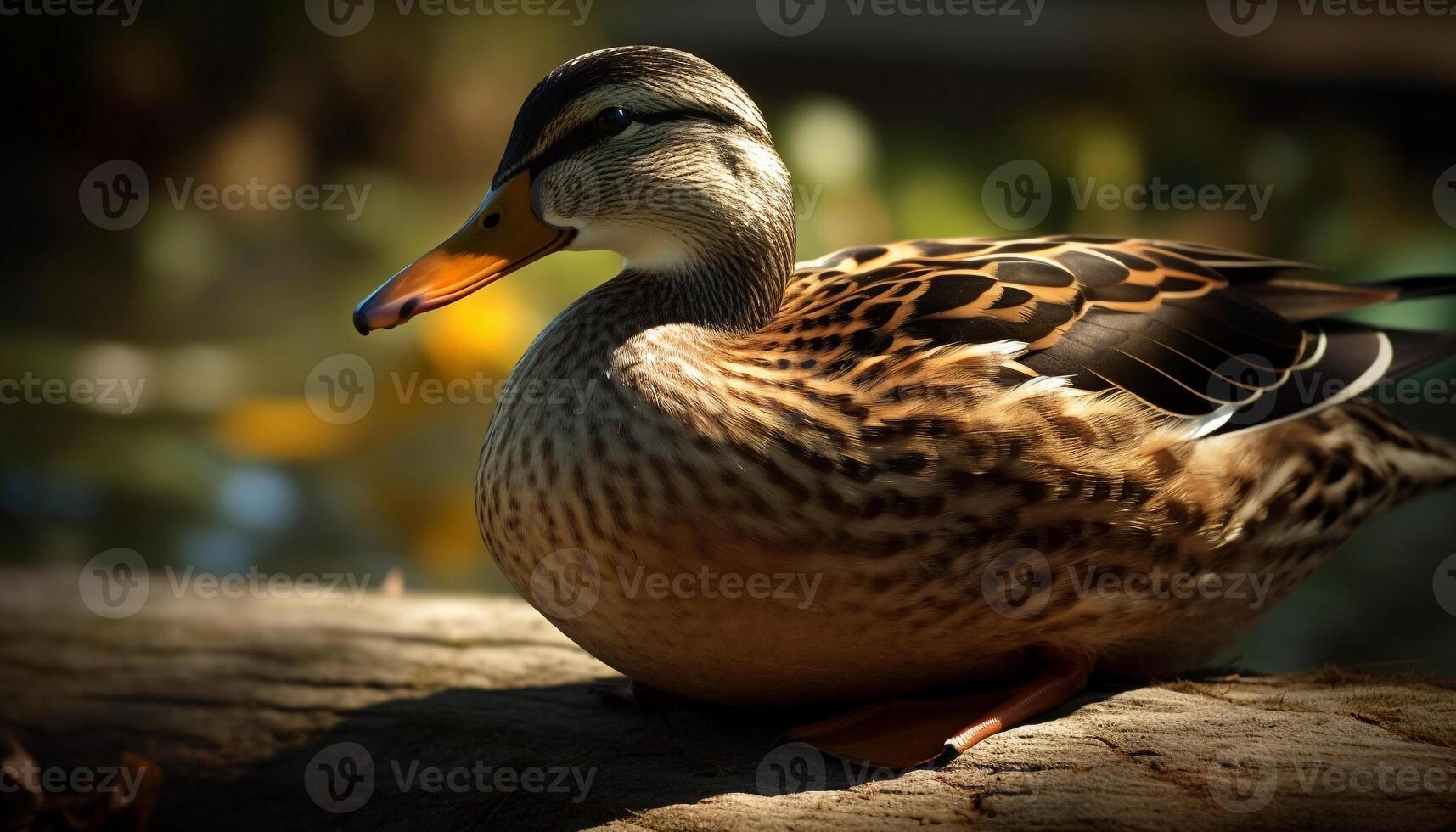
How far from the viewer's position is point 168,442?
159 inches

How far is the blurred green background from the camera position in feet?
14.2

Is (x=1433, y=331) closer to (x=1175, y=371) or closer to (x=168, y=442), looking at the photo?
(x=1175, y=371)

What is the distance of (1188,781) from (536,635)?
57.9 inches

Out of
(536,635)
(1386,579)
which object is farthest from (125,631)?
(1386,579)
